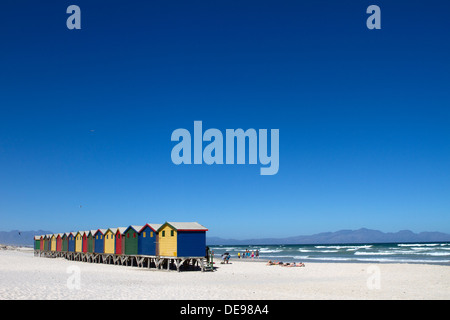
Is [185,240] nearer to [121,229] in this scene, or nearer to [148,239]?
[148,239]

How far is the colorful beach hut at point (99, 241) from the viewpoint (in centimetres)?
4438

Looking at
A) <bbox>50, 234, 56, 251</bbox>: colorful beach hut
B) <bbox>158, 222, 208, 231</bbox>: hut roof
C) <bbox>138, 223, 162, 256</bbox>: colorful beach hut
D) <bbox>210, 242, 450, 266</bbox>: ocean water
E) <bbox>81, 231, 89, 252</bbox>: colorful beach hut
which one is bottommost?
<bbox>210, 242, 450, 266</bbox>: ocean water

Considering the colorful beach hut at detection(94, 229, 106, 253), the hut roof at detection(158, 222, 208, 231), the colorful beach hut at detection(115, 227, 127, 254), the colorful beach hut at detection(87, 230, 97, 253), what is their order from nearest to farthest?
the hut roof at detection(158, 222, 208, 231) < the colorful beach hut at detection(115, 227, 127, 254) < the colorful beach hut at detection(94, 229, 106, 253) < the colorful beach hut at detection(87, 230, 97, 253)

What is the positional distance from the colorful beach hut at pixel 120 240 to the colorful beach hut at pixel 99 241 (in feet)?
13.2

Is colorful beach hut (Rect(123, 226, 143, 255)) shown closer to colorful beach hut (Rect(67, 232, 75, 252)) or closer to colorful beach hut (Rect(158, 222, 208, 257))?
colorful beach hut (Rect(158, 222, 208, 257))

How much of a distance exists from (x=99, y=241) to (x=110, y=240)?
3.12 metres

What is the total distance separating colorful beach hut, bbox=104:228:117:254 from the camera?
4181cm

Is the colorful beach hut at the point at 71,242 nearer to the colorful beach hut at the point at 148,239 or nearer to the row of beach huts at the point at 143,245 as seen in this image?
the row of beach huts at the point at 143,245

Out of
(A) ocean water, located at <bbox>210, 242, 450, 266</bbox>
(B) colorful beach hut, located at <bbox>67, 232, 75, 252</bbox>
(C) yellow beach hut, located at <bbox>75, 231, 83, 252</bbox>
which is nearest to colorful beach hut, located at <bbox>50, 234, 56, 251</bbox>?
(B) colorful beach hut, located at <bbox>67, 232, 75, 252</bbox>

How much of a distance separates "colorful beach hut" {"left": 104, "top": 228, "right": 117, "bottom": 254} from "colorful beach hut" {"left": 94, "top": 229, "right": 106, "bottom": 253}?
85 centimetres

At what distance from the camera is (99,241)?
4512 cm
